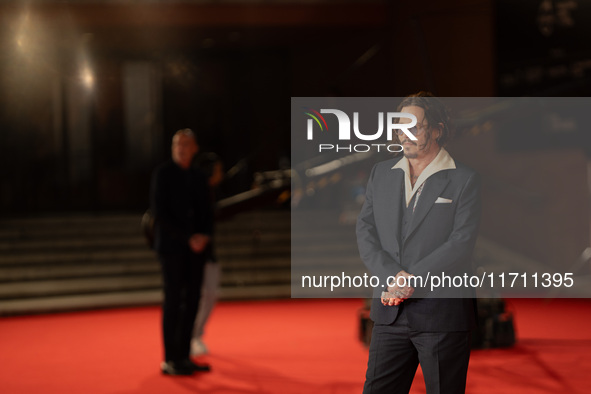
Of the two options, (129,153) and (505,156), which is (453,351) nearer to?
(505,156)

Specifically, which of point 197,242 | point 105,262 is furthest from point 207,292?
point 105,262

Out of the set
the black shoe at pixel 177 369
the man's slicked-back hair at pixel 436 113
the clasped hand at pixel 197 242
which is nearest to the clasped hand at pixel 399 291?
the man's slicked-back hair at pixel 436 113

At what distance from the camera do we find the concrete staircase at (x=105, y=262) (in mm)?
7969

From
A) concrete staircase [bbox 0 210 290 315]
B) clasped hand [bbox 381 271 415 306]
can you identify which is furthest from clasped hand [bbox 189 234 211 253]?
concrete staircase [bbox 0 210 290 315]

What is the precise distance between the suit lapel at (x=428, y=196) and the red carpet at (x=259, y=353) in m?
2.32

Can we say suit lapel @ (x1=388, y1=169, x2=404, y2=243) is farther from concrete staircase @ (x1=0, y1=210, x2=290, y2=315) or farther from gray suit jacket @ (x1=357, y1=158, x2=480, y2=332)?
concrete staircase @ (x1=0, y1=210, x2=290, y2=315)

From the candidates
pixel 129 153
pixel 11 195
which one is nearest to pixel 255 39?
pixel 129 153

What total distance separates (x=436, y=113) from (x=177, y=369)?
3057 mm

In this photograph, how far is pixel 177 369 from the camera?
452 centimetres

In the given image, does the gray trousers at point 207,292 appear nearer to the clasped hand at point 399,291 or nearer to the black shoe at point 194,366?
the black shoe at point 194,366

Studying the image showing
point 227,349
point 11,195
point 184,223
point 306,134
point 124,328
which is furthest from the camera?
point 11,195

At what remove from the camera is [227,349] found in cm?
548

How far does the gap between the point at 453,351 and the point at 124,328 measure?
16.3 ft

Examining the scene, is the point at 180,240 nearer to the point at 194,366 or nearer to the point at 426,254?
the point at 194,366
